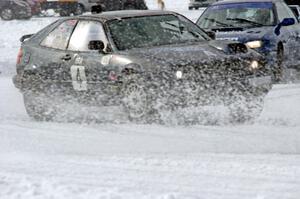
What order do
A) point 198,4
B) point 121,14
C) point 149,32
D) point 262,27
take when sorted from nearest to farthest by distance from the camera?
point 149,32 → point 121,14 → point 262,27 → point 198,4

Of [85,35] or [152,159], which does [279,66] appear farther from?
[152,159]

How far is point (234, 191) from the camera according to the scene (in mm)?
4852

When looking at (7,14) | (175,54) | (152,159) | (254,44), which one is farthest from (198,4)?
(152,159)

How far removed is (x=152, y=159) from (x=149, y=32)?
2.71m

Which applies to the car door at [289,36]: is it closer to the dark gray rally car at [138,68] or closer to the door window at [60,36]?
the dark gray rally car at [138,68]

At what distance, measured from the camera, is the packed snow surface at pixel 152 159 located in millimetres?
4910

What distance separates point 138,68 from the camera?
7.60m

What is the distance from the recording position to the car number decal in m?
8.24

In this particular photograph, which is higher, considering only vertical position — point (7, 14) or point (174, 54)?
point (174, 54)

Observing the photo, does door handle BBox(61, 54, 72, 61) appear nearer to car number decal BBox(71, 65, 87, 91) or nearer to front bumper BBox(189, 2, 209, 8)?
car number decal BBox(71, 65, 87, 91)

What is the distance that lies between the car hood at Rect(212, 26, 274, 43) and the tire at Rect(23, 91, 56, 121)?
333cm

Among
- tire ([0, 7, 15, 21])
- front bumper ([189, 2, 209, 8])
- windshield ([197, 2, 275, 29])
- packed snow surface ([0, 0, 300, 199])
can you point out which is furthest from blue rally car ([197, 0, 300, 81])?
front bumper ([189, 2, 209, 8])

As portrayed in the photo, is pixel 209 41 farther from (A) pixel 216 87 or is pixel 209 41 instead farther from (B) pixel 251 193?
(B) pixel 251 193

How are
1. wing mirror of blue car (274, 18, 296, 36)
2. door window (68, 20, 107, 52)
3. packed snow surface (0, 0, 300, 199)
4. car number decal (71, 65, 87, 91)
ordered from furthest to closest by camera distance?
wing mirror of blue car (274, 18, 296, 36)
door window (68, 20, 107, 52)
car number decal (71, 65, 87, 91)
packed snow surface (0, 0, 300, 199)
